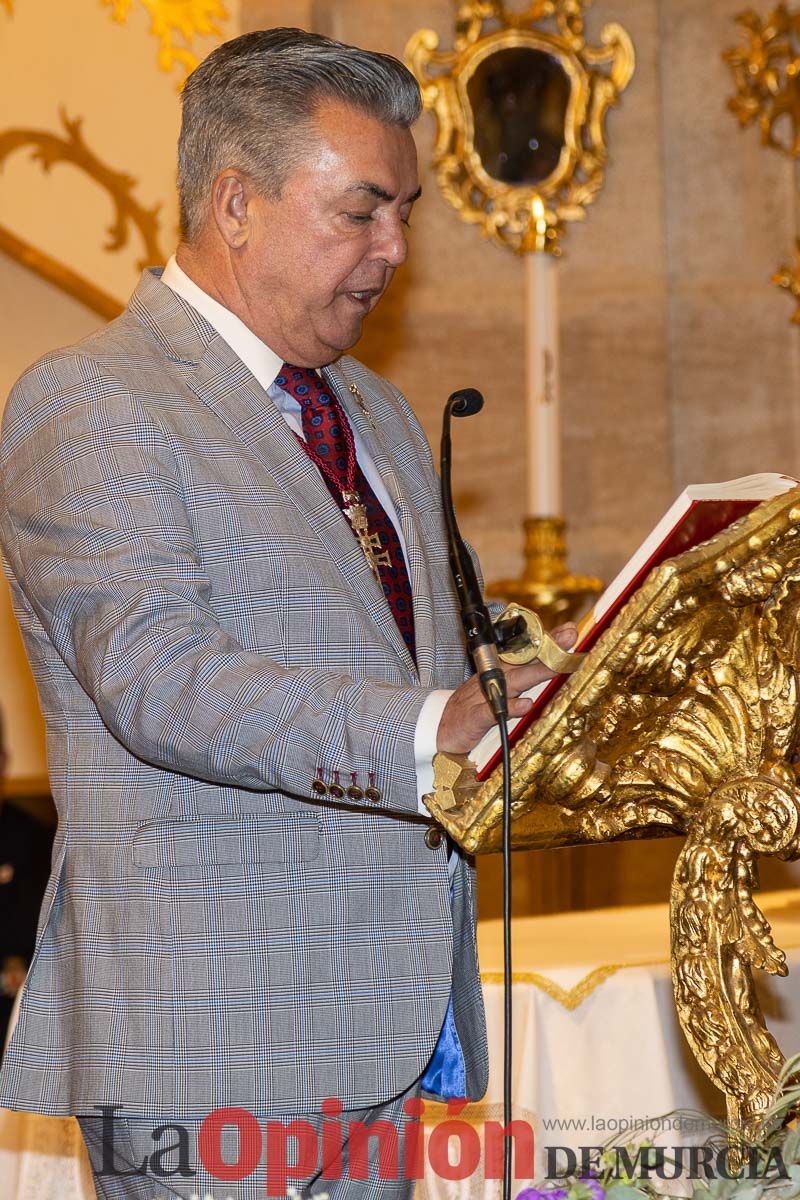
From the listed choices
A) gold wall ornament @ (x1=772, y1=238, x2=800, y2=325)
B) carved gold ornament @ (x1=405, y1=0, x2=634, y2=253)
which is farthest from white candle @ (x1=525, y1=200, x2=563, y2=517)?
gold wall ornament @ (x1=772, y1=238, x2=800, y2=325)

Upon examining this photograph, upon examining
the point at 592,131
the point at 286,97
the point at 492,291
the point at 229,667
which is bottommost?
the point at 229,667

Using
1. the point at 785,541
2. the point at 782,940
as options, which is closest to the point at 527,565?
the point at 782,940

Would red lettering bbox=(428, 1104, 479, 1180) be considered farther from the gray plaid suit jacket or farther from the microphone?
the microphone

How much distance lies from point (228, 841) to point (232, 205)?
2.49ft

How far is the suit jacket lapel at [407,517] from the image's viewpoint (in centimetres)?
194

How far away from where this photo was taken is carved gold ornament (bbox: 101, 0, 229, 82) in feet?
12.4

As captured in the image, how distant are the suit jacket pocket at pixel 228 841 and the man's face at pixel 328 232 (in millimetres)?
596

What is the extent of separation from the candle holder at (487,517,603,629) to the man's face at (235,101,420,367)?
54.9 inches

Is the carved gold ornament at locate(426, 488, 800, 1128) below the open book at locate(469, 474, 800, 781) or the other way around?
below

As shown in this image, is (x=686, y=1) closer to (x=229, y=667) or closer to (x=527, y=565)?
(x=527, y=565)

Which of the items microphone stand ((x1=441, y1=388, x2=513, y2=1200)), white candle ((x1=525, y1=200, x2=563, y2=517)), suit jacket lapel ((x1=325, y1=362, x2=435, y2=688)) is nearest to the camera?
microphone stand ((x1=441, y1=388, x2=513, y2=1200))

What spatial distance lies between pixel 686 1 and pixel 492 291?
2.62 ft

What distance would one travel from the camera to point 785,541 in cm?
148

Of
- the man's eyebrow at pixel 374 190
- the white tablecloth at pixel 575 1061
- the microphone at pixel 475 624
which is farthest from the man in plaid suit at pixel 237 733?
the white tablecloth at pixel 575 1061
